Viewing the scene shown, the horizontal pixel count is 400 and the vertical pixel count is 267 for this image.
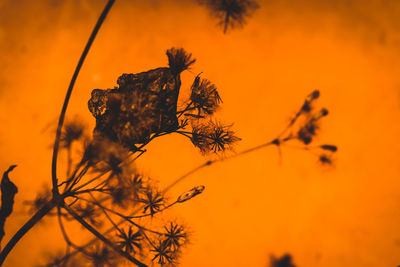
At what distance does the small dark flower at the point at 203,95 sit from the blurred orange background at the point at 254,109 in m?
0.12

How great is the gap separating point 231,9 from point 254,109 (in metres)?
0.29

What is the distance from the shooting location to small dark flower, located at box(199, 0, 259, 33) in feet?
1.43

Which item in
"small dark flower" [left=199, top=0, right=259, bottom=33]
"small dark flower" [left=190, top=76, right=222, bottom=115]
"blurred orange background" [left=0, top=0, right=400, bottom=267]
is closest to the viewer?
"small dark flower" [left=199, top=0, right=259, bottom=33]

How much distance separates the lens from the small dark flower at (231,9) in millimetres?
435

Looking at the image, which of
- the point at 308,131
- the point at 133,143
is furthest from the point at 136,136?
the point at 308,131

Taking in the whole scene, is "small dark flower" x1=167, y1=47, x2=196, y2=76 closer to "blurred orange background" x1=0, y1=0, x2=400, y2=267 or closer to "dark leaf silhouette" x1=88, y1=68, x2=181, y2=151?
"dark leaf silhouette" x1=88, y1=68, x2=181, y2=151

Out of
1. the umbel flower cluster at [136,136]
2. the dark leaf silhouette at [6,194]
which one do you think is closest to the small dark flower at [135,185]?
the umbel flower cluster at [136,136]

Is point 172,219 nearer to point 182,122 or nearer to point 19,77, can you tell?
point 182,122

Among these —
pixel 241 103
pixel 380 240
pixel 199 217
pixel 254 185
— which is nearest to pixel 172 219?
pixel 199 217

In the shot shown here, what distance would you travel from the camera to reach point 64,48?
2.29ft

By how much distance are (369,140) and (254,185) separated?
294 mm

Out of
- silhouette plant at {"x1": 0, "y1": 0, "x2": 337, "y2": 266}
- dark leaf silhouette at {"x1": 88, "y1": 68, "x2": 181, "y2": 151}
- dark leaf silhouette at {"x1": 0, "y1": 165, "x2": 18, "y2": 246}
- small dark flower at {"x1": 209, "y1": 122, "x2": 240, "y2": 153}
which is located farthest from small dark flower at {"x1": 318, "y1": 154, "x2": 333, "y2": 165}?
dark leaf silhouette at {"x1": 0, "y1": 165, "x2": 18, "y2": 246}

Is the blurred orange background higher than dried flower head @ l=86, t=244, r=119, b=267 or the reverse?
higher

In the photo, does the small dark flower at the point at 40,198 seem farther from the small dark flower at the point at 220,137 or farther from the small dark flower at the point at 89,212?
the small dark flower at the point at 220,137
